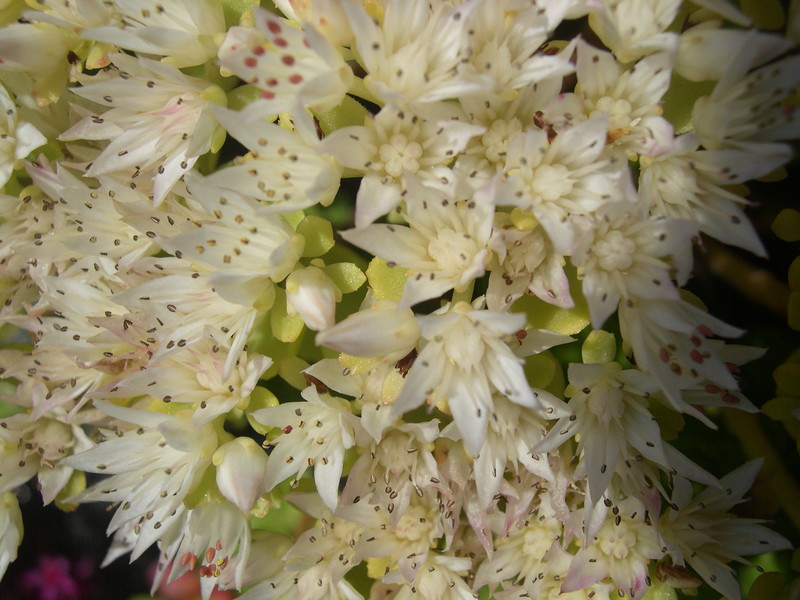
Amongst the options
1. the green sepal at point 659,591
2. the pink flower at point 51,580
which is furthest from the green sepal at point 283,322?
the pink flower at point 51,580

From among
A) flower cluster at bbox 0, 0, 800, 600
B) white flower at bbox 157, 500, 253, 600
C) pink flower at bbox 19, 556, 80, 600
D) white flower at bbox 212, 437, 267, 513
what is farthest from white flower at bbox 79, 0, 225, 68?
pink flower at bbox 19, 556, 80, 600

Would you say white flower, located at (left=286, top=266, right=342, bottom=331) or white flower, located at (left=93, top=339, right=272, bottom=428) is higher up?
white flower, located at (left=286, top=266, right=342, bottom=331)

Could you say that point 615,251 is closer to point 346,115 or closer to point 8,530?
point 346,115

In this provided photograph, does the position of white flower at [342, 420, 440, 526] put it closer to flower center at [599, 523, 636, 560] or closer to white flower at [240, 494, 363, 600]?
white flower at [240, 494, 363, 600]

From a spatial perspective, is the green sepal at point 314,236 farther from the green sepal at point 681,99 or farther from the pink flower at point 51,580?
the pink flower at point 51,580

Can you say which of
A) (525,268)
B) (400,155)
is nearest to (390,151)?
(400,155)

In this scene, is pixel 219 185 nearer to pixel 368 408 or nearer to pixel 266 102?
pixel 266 102
